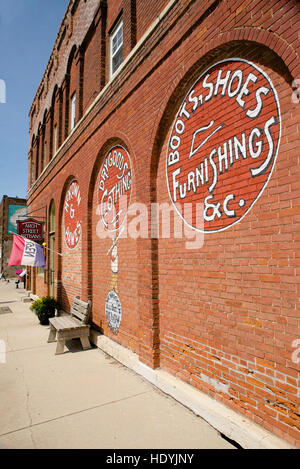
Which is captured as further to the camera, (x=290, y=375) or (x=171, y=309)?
(x=171, y=309)

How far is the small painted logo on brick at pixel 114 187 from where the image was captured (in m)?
5.65

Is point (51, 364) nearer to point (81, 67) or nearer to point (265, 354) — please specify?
point (265, 354)

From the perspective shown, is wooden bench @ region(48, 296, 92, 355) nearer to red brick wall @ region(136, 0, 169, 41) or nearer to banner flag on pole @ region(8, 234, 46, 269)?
banner flag on pole @ region(8, 234, 46, 269)

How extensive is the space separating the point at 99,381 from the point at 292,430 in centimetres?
293

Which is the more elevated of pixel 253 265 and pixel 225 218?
pixel 225 218

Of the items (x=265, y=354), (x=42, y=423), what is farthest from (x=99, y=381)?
(x=265, y=354)

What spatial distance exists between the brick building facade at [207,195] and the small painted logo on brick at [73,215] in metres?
1.62

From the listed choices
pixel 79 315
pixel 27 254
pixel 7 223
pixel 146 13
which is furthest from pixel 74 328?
pixel 7 223

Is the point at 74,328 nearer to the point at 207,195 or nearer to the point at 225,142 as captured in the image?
the point at 207,195

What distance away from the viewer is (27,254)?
387 inches

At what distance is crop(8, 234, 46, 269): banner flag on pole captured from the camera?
963cm

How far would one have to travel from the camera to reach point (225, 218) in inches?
131

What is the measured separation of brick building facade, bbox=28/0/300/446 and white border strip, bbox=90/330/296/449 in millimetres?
83

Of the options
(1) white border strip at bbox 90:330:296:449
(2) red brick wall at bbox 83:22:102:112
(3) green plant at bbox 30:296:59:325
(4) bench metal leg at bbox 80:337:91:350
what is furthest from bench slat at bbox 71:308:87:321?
(2) red brick wall at bbox 83:22:102:112
